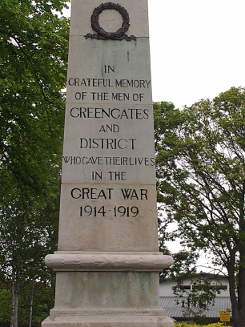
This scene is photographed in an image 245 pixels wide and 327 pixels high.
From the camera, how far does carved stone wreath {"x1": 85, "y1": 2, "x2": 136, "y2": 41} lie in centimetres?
640

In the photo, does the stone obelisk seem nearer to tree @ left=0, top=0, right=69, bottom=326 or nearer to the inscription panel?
the inscription panel

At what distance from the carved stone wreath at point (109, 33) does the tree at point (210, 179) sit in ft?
56.0

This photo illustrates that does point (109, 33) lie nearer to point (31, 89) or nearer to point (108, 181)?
point (108, 181)

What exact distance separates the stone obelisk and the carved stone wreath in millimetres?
16

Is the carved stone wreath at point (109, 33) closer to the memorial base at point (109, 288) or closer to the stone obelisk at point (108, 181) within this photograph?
the stone obelisk at point (108, 181)

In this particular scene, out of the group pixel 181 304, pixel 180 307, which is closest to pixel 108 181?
pixel 180 307

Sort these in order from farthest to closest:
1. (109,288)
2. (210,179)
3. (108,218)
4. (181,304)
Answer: (181,304) < (210,179) < (108,218) < (109,288)

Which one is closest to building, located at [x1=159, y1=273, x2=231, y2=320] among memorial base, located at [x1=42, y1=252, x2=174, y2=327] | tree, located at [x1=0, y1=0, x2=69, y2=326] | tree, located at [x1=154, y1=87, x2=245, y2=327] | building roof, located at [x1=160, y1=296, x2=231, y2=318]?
building roof, located at [x1=160, y1=296, x2=231, y2=318]

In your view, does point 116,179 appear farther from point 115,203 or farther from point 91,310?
point 91,310

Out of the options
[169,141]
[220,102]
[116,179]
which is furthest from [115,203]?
[220,102]

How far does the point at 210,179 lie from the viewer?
939 inches

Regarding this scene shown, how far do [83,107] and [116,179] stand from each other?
1.27 m

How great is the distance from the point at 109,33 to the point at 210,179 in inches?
731

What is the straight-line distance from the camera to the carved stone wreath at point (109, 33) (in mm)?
6398
